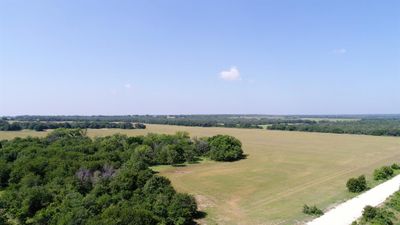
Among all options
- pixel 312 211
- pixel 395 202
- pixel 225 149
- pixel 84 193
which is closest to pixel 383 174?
pixel 395 202

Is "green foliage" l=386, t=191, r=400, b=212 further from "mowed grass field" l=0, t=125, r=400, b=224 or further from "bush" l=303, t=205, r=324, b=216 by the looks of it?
"bush" l=303, t=205, r=324, b=216

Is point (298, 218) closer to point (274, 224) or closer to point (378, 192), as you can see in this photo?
point (274, 224)

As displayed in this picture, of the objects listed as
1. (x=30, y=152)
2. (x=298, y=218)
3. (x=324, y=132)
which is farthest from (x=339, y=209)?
(x=324, y=132)

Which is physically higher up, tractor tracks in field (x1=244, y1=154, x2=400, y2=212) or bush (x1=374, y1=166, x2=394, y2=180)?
bush (x1=374, y1=166, x2=394, y2=180)

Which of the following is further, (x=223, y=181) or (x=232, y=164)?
(x=232, y=164)

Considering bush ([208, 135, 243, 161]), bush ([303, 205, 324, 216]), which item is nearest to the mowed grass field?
bush ([303, 205, 324, 216])

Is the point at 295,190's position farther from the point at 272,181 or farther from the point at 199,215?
the point at 199,215
